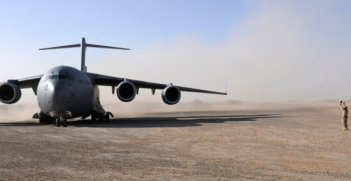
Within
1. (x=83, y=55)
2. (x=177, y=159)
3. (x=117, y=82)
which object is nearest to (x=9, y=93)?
(x=83, y=55)

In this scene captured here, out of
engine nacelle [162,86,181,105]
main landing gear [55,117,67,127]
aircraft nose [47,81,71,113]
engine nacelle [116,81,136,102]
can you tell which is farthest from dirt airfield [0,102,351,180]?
engine nacelle [162,86,181,105]

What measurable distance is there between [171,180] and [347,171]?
3.20m

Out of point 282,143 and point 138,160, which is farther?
point 282,143

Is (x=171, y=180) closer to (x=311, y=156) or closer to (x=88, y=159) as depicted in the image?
(x=88, y=159)

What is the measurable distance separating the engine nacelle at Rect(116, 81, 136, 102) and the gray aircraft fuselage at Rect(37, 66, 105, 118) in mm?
2250

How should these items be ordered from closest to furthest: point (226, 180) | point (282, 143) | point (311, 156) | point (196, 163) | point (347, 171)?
1. point (226, 180)
2. point (347, 171)
3. point (196, 163)
4. point (311, 156)
5. point (282, 143)

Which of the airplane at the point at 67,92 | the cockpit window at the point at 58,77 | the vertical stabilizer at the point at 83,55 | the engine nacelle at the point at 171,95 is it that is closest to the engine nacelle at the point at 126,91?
the airplane at the point at 67,92

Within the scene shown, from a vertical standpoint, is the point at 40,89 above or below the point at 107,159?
above

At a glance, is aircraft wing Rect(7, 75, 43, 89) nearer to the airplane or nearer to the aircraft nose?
the airplane

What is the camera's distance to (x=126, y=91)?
58.6 feet

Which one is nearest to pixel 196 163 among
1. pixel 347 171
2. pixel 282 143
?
pixel 347 171

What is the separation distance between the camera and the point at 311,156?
259 inches

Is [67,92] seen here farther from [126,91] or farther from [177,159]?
[177,159]

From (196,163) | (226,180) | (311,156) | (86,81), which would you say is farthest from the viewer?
(86,81)
